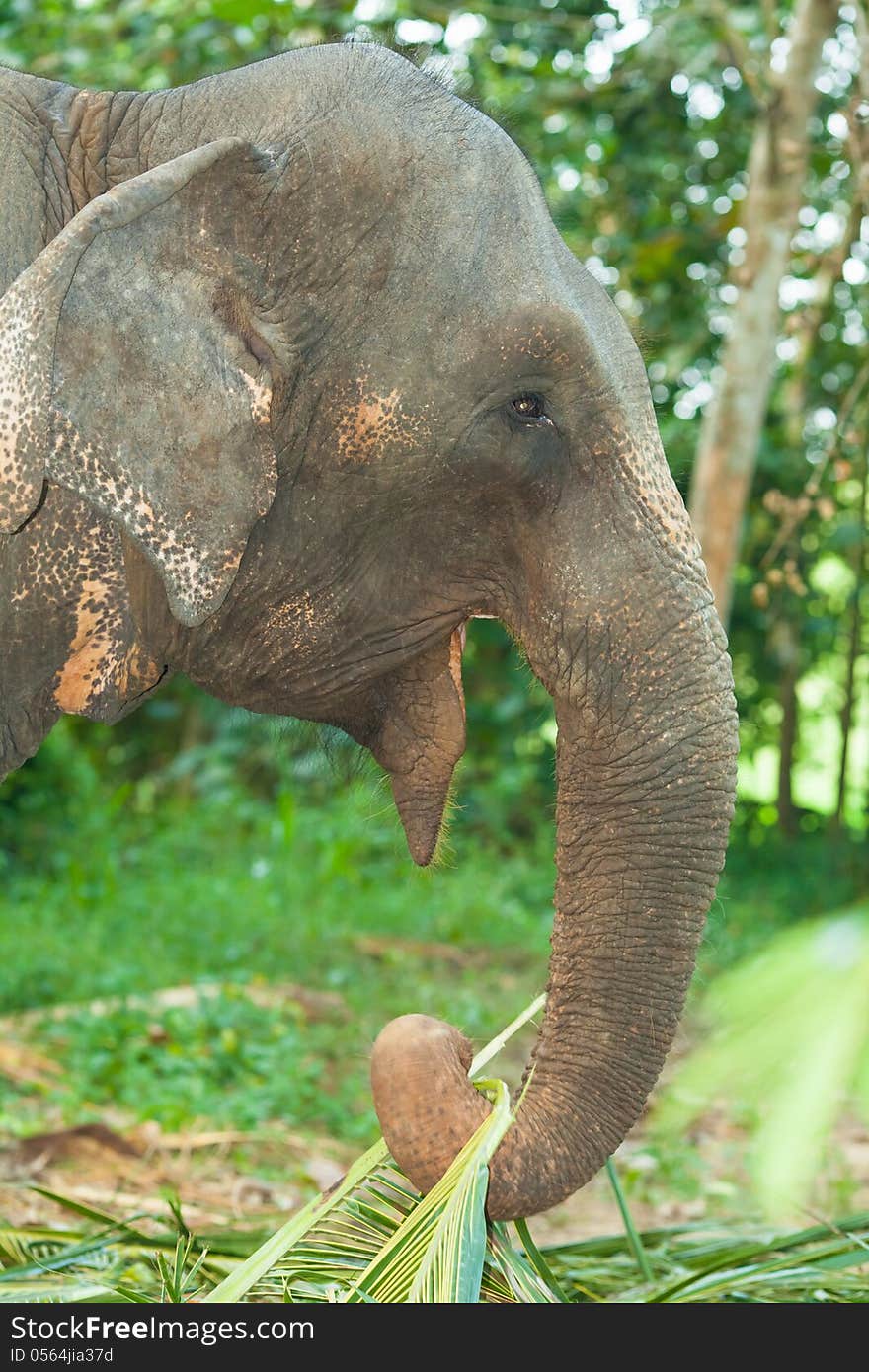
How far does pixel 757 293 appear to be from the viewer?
5426 millimetres

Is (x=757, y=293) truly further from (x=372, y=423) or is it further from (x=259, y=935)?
(x=372, y=423)

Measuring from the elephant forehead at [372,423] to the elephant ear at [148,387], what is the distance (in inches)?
4.8

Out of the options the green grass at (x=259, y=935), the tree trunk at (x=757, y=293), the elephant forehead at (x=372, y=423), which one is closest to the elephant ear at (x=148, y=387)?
the elephant forehead at (x=372, y=423)

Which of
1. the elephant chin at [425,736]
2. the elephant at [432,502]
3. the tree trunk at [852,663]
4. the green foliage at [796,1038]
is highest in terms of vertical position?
the green foliage at [796,1038]

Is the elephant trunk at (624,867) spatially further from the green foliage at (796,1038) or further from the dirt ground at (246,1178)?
the green foliage at (796,1038)

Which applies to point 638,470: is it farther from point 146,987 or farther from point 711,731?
point 146,987

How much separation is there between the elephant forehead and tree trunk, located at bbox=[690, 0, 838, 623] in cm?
327

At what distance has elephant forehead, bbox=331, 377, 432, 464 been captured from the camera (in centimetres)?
210

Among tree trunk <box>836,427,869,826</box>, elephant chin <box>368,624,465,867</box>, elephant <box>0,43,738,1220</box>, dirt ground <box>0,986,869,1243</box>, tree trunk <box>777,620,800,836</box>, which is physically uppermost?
elephant <box>0,43,738,1220</box>

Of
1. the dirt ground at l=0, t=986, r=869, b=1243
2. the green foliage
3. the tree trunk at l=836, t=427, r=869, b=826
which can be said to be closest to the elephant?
the dirt ground at l=0, t=986, r=869, b=1243

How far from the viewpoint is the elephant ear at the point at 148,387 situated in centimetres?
182

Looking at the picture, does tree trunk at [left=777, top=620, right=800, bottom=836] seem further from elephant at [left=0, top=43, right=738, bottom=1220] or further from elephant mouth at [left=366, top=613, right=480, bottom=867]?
elephant at [left=0, top=43, right=738, bottom=1220]
